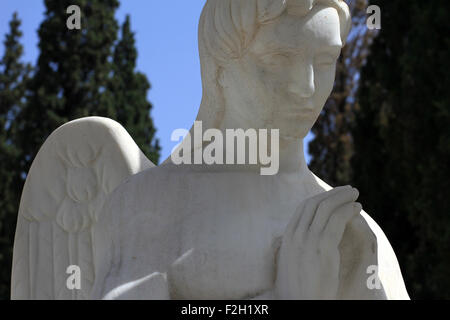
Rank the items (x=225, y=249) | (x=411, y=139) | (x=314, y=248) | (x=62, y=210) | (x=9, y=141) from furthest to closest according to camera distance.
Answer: (x=9, y=141) < (x=411, y=139) < (x=62, y=210) < (x=225, y=249) < (x=314, y=248)

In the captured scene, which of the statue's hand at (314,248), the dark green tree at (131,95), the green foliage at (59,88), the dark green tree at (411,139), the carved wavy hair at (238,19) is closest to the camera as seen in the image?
the statue's hand at (314,248)

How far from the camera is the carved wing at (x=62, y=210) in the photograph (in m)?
5.22

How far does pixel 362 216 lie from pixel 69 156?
5.83 ft

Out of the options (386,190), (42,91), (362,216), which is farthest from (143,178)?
(42,91)

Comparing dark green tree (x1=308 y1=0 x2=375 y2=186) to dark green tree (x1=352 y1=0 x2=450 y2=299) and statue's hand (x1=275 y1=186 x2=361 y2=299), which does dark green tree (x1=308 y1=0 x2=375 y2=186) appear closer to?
dark green tree (x1=352 y1=0 x2=450 y2=299)

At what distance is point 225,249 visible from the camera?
428cm

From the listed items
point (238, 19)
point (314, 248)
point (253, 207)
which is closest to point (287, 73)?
point (238, 19)

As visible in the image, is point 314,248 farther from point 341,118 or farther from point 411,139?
point 341,118

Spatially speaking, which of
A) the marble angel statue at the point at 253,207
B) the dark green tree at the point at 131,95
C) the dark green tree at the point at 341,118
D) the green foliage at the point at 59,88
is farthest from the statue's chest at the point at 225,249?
the dark green tree at the point at 341,118

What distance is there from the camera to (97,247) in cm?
474

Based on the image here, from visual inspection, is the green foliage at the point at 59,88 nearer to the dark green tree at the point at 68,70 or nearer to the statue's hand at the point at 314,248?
the dark green tree at the point at 68,70

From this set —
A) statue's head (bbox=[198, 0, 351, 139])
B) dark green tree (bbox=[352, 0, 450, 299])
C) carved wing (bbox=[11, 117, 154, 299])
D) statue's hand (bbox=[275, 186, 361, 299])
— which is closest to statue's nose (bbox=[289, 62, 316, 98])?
statue's head (bbox=[198, 0, 351, 139])

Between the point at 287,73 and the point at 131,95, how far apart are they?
686 inches
